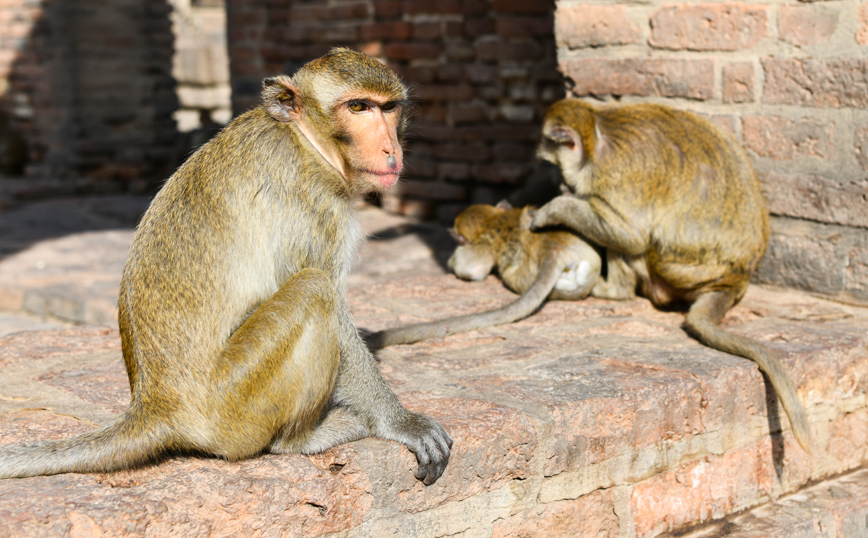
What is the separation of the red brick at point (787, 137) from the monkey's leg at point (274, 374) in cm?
240

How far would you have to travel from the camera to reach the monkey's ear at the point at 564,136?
12.3 ft

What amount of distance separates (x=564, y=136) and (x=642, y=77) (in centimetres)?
73

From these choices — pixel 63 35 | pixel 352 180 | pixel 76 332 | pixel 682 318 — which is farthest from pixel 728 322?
pixel 63 35

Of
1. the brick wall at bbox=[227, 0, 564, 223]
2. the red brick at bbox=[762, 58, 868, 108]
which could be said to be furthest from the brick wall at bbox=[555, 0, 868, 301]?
the brick wall at bbox=[227, 0, 564, 223]

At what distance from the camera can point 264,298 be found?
2416 mm

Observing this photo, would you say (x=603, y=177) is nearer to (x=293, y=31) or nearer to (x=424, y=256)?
(x=424, y=256)

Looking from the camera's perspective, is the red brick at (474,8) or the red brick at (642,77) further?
the red brick at (474,8)

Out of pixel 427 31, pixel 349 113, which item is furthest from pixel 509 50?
pixel 349 113

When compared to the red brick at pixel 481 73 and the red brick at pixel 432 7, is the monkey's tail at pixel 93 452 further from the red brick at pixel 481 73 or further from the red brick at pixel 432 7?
the red brick at pixel 432 7

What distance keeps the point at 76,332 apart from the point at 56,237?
2818mm

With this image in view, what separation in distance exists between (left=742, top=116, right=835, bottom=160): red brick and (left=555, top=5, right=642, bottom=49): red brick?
2.33 ft

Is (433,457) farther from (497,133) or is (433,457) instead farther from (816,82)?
(497,133)

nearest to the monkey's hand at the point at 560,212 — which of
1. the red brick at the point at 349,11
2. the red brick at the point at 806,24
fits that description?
the red brick at the point at 806,24

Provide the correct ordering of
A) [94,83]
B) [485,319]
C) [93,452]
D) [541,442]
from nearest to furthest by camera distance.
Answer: [93,452] < [541,442] < [485,319] < [94,83]
